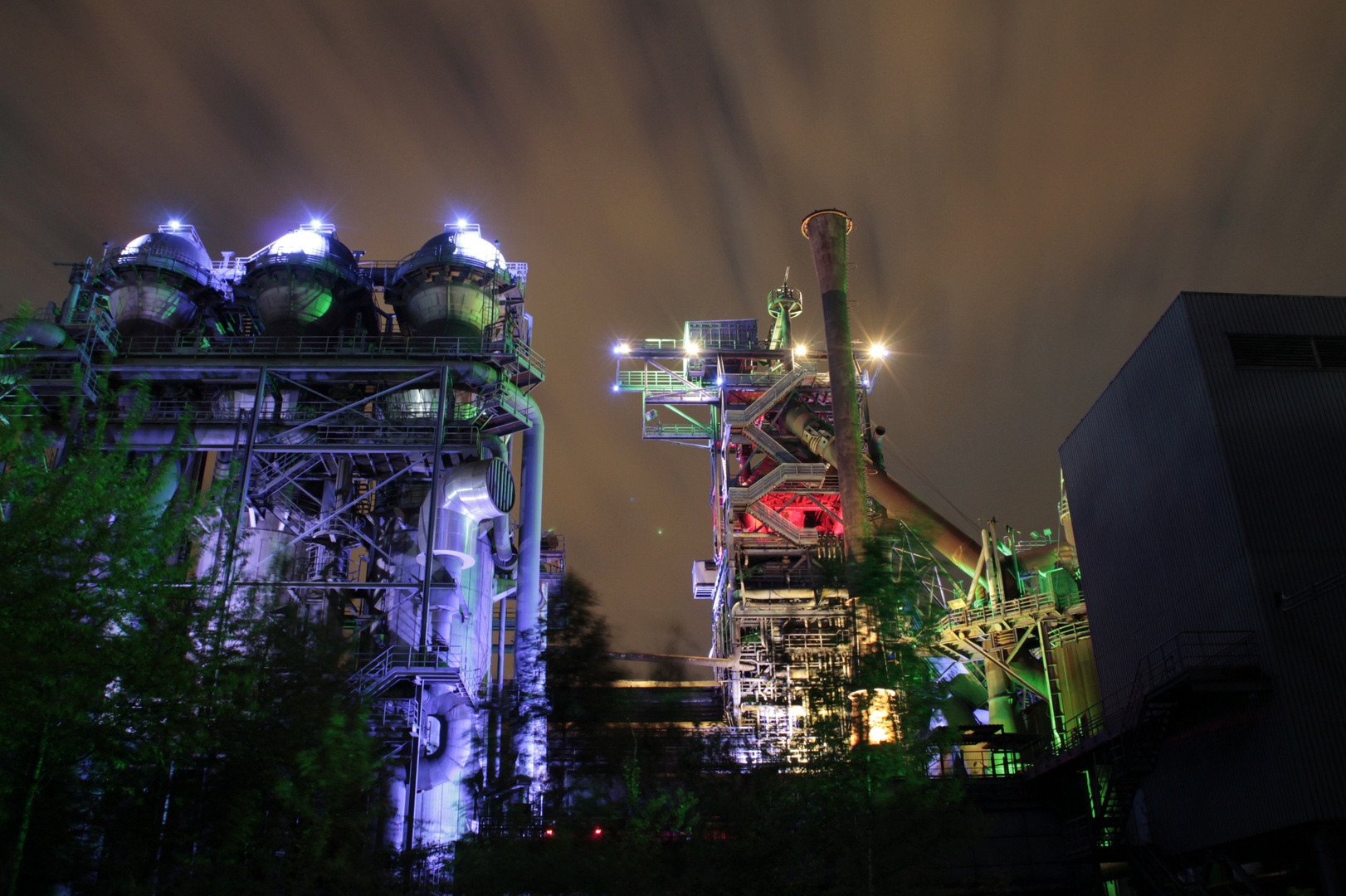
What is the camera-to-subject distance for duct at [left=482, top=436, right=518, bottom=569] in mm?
43500

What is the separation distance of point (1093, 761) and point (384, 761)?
827 inches

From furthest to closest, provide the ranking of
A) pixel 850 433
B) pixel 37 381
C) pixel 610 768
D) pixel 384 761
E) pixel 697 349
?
1. pixel 697 349
2. pixel 850 433
3. pixel 37 381
4. pixel 384 761
5. pixel 610 768

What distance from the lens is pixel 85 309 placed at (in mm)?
45469

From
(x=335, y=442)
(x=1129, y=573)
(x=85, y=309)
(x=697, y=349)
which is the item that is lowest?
(x=1129, y=573)

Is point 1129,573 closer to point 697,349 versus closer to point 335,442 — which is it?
point 335,442

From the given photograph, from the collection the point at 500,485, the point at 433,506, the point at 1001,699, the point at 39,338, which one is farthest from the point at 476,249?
the point at 1001,699

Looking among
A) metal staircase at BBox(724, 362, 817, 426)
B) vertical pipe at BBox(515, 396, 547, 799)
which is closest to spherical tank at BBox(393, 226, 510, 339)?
vertical pipe at BBox(515, 396, 547, 799)

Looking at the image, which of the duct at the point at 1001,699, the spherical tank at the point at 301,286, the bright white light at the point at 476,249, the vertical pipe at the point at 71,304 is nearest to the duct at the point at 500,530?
the bright white light at the point at 476,249

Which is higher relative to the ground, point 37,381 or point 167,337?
point 167,337

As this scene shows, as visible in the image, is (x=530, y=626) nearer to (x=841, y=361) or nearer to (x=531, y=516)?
(x=531, y=516)

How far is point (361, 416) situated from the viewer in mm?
41781

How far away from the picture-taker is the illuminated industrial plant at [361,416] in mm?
38500

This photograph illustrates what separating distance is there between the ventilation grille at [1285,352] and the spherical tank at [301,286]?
35.5 metres

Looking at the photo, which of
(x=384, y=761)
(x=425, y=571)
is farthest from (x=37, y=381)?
(x=384, y=761)
